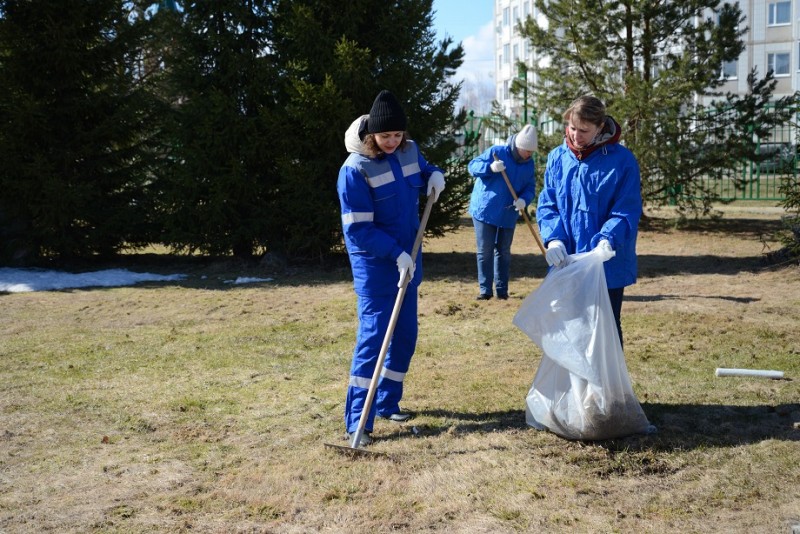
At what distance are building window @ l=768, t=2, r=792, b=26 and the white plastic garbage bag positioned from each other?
4161 centimetres

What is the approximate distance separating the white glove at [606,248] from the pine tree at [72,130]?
884cm

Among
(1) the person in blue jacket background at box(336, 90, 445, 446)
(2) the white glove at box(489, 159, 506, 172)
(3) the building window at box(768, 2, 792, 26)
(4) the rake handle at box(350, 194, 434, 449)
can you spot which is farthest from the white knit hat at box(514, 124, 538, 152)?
(3) the building window at box(768, 2, 792, 26)

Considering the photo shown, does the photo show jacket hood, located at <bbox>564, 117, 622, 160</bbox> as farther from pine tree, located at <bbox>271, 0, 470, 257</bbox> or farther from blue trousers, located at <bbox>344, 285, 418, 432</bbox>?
pine tree, located at <bbox>271, 0, 470, 257</bbox>

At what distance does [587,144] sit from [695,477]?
1.78m

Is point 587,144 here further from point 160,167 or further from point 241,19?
point 160,167

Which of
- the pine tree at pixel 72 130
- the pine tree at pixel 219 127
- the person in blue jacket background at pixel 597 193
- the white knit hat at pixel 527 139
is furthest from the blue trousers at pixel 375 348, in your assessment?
the pine tree at pixel 72 130

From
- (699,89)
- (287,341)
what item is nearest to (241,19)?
(287,341)

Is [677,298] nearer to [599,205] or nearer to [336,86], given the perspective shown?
[599,205]

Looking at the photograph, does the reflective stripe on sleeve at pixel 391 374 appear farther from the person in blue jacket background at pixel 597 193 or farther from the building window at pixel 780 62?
the building window at pixel 780 62

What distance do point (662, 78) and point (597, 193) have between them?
29.3ft

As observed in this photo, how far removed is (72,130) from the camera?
1161 centimetres

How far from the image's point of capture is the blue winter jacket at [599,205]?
4289 mm

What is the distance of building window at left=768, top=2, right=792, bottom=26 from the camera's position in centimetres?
3956

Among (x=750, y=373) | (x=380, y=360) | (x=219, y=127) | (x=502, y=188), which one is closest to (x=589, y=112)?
(x=380, y=360)
